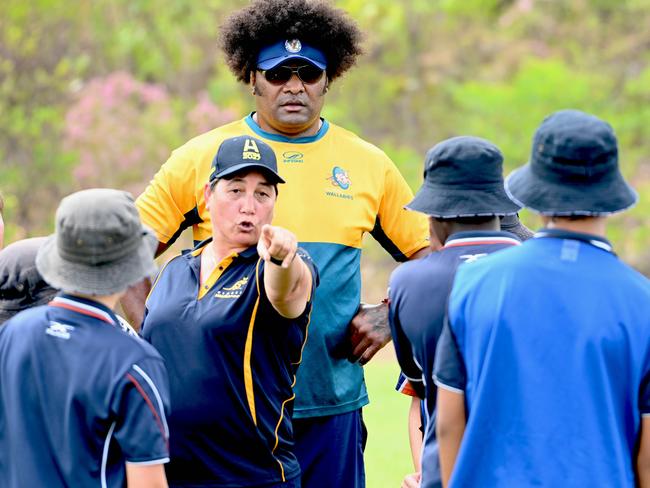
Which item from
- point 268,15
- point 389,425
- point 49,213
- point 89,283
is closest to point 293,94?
point 268,15

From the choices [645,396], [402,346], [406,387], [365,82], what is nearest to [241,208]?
[402,346]

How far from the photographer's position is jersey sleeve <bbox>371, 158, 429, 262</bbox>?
17.6 ft

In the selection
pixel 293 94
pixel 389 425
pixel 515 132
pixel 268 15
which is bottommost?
pixel 389 425

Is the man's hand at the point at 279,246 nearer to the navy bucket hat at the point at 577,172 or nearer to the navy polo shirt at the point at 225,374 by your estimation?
the navy polo shirt at the point at 225,374

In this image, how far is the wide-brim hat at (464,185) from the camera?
374cm

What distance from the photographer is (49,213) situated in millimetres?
18750

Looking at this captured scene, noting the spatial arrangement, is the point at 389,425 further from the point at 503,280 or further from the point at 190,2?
the point at 190,2

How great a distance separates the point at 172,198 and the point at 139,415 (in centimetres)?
207

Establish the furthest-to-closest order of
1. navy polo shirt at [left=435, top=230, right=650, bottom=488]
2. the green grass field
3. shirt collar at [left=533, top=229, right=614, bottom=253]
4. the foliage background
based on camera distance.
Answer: the foliage background
the green grass field
shirt collar at [left=533, top=229, right=614, bottom=253]
navy polo shirt at [left=435, top=230, right=650, bottom=488]

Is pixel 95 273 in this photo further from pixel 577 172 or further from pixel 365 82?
pixel 365 82

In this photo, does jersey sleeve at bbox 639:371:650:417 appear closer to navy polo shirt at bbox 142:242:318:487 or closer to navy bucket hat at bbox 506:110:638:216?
navy bucket hat at bbox 506:110:638:216

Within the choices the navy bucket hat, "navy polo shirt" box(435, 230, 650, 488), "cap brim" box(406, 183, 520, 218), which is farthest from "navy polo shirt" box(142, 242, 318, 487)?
the navy bucket hat

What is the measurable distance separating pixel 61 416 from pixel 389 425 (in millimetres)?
7449

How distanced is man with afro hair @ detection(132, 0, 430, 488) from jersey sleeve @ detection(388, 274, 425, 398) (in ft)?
3.16
